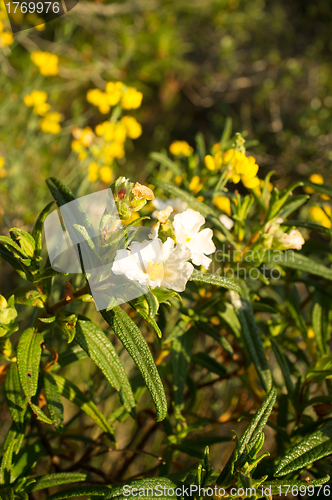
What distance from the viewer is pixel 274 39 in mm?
4660

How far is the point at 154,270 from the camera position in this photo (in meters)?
0.70

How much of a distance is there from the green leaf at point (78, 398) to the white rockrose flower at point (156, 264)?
513 millimetres

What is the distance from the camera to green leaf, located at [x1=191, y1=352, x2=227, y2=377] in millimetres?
1201

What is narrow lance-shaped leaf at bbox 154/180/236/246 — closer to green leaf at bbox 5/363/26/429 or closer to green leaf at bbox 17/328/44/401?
green leaf at bbox 17/328/44/401

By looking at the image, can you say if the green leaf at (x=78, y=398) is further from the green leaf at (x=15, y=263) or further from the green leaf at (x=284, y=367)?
the green leaf at (x=284, y=367)

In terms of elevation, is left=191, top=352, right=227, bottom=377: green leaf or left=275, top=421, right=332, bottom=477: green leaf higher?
left=275, top=421, right=332, bottom=477: green leaf

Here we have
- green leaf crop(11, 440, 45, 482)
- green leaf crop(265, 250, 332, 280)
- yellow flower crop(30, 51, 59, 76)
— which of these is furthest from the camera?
yellow flower crop(30, 51, 59, 76)

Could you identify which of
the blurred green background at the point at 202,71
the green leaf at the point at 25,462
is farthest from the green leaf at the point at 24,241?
the blurred green background at the point at 202,71

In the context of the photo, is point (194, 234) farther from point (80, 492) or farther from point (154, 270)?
point (80, 492)

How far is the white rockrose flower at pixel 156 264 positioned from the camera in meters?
0.68

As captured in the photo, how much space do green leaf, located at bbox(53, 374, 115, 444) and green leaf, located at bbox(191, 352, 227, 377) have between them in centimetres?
37

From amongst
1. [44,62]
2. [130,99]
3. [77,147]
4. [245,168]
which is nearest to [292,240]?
[245,168]

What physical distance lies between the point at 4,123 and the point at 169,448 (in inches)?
109

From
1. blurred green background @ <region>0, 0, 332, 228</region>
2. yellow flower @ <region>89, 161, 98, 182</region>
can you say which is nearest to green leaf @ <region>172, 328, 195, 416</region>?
yellow flower @ <region>89, 161, 98, 182</region>
